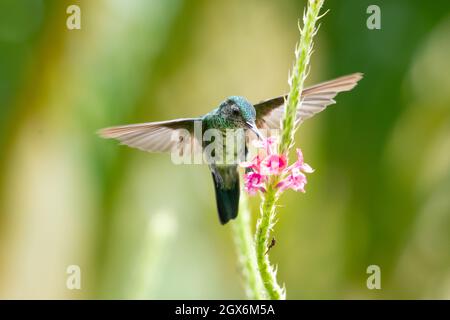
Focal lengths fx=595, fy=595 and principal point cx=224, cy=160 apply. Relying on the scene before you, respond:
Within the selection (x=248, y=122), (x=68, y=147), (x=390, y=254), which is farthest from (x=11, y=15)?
(x=390, y=254)

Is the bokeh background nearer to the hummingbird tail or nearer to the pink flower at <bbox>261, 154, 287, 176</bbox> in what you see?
the hummingbird tail

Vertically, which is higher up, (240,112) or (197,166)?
(240,112)

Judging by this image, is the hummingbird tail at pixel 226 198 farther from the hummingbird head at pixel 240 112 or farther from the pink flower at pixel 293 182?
the pink flower at pixel 293 182

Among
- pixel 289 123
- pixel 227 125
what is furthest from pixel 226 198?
pixel 289 123


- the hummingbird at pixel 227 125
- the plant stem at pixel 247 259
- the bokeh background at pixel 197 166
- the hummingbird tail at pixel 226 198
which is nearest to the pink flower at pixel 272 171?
the plant stem at pixel 247 259

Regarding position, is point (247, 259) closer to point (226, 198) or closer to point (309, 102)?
point (226, 198)

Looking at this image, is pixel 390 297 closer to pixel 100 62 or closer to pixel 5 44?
pixel 100 62
